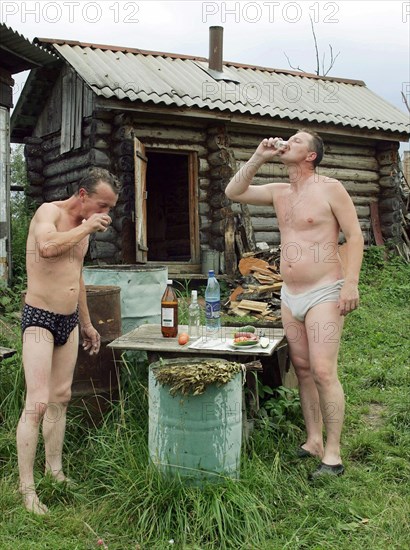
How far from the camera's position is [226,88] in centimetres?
1155

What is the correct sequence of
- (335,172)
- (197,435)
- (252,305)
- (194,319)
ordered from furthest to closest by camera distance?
(335,172) → (252,305) → (194,319) → (197,435)

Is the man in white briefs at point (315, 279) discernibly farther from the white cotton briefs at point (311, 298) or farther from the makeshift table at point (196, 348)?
the makeshift table at point (196, 348)

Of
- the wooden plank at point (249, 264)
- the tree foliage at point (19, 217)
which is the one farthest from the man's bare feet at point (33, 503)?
the wooden plank at point (249, 264)

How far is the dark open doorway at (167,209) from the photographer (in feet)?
47.6

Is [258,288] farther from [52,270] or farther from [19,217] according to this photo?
[52,270]

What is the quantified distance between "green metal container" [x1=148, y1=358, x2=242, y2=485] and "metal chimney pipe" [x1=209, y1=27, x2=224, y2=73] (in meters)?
10.1

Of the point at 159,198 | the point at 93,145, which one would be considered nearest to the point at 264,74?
the point at 159,198

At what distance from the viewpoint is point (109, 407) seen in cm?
448

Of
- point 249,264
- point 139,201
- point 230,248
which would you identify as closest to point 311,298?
point 139,201

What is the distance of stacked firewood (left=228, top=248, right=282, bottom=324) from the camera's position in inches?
351

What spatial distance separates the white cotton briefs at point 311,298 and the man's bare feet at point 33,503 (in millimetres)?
1905

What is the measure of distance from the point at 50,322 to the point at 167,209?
1148cm

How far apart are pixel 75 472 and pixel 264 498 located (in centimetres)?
123

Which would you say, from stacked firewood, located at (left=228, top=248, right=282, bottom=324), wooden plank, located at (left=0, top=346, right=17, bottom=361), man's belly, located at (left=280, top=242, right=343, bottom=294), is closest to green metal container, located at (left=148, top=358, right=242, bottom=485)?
man's belly, located at (left=280, top=242, right=343, bottom=294)
